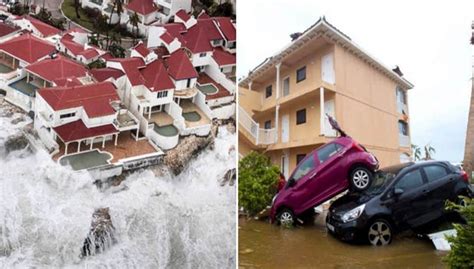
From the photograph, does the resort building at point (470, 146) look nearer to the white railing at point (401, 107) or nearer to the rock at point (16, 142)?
the white railing at point (401, 107)

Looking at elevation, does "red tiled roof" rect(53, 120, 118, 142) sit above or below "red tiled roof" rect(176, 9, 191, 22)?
below

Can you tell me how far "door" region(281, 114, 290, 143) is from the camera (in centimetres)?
257

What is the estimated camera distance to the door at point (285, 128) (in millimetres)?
2574

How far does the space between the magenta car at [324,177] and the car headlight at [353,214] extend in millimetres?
110

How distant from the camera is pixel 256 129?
8.67 feet

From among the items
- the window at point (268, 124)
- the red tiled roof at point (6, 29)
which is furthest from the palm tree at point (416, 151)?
the red tiled roof at point (6, 29)

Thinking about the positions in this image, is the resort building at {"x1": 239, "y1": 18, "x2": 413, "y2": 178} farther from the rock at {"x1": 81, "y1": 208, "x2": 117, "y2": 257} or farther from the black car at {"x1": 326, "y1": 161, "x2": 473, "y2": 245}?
the rock at {"x1": 81, "y1": 208, "x2": 117, "y2": 257}

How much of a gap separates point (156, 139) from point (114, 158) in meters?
0.25

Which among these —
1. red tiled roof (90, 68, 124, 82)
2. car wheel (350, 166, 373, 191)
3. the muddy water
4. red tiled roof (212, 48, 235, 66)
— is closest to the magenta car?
car wheel (350, 166, 373, 191)

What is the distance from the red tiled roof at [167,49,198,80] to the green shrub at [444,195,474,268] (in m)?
1.56

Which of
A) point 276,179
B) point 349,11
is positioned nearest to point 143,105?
point 276,179

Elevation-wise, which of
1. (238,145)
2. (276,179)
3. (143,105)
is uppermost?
(143,105)

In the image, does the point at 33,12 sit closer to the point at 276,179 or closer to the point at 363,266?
the point at 276,179

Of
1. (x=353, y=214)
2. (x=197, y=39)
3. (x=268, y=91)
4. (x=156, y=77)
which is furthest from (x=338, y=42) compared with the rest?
(x=156, y=77)
